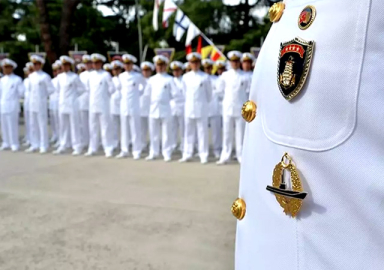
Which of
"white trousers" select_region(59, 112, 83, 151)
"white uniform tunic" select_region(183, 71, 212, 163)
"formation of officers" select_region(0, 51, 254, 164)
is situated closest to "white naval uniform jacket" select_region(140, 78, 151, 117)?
"formation of officers" select_region(0, 51, 254, 164)

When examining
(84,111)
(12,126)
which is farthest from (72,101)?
(12,126)

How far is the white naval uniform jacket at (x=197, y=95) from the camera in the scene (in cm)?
698

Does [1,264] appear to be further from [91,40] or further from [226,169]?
[91,40]

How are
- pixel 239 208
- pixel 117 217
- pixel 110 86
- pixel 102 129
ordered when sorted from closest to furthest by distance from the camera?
pixel 239 208, pixel 117 217, pixel 102 129, pixel 110 86

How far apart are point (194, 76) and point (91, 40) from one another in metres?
16.6

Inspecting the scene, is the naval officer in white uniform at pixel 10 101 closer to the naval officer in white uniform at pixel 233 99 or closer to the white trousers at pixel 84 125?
the white trousers at pixel 84 125

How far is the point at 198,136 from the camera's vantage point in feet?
23.7

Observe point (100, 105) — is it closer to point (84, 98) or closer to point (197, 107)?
point (84, 98)

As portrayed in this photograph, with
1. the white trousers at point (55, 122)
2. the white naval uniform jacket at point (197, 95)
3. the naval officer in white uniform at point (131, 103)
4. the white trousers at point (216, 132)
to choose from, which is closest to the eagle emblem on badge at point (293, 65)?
the white naval uniform jacket at point (197, 95)

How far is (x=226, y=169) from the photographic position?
6453 millimetres

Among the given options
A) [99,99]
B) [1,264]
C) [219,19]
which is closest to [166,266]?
[1,264]

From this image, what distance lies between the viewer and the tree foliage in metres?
18.0

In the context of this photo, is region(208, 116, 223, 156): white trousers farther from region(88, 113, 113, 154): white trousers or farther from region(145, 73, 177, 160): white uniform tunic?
region(88, 113, 113, 154): white trousers

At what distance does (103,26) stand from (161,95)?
16.9m
